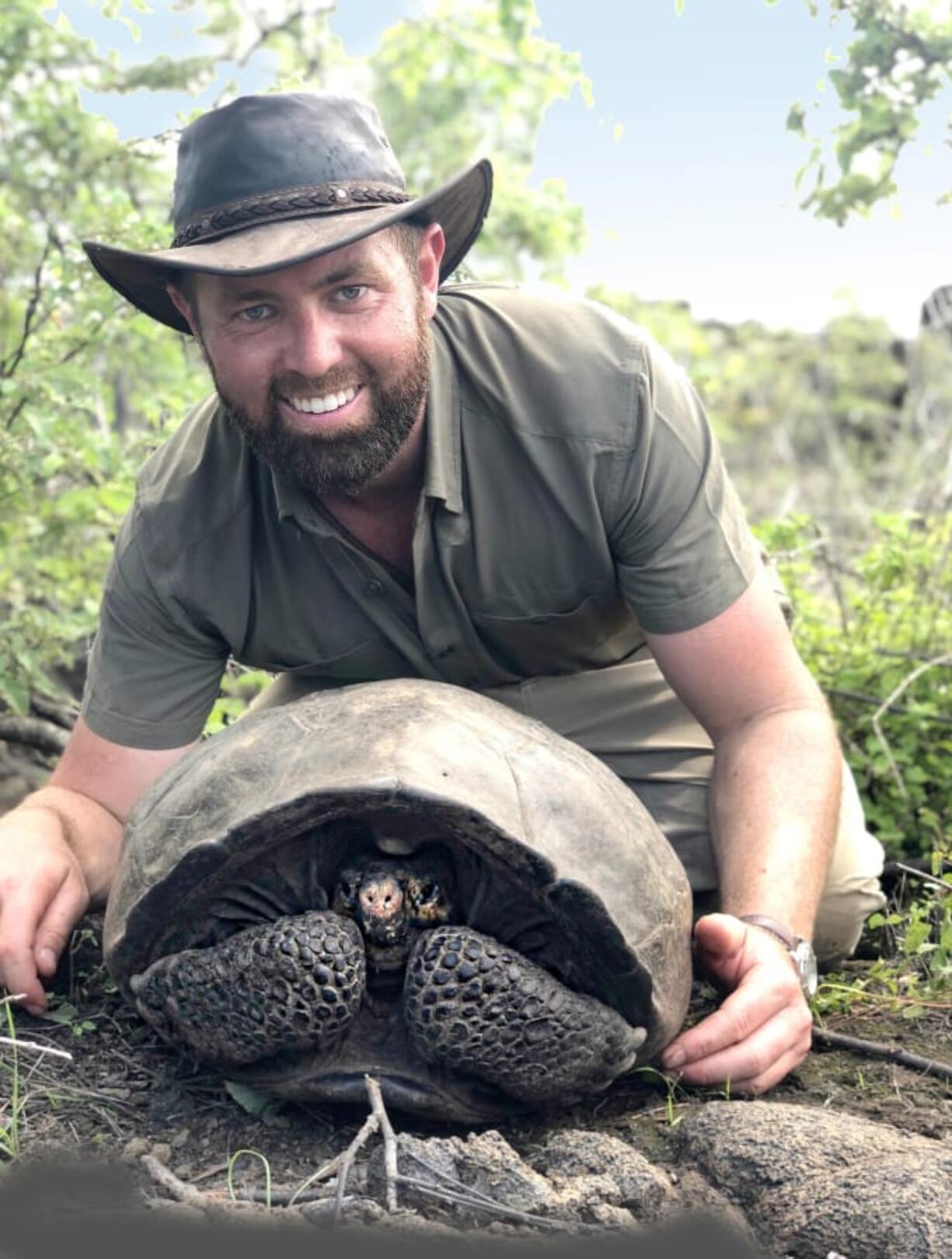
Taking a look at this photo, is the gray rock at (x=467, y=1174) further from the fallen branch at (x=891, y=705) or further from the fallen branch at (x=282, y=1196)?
the fallen branch at (x=891, y=705)

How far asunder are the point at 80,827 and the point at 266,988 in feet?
3.17

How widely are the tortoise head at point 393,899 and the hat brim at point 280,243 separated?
3.22 ft

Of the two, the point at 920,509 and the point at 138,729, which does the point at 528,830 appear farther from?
the point at 920,509

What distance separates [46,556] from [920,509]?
313cm

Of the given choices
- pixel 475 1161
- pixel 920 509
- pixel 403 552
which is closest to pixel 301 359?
pixel 403 552

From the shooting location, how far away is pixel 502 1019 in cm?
211

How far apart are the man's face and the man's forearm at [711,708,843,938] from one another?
0.86 m

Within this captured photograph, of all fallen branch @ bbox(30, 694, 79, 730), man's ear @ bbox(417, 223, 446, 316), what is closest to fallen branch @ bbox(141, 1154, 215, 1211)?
man's ear @ bbox(417, 223, 446, 316)

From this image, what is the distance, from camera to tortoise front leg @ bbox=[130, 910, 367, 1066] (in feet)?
6.82

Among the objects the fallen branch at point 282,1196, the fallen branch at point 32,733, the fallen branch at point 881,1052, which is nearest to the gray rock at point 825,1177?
the fallen branch at point 881,1052

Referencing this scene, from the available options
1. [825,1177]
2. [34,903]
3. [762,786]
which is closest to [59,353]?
[34,903]

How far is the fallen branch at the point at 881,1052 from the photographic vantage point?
8.49 feet

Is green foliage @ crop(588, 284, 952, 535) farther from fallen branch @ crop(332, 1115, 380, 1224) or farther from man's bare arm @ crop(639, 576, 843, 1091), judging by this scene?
fallen branch @ crop(332, 1115, 380, 1224)

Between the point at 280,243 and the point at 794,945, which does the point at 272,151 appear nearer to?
the point at 280,243
